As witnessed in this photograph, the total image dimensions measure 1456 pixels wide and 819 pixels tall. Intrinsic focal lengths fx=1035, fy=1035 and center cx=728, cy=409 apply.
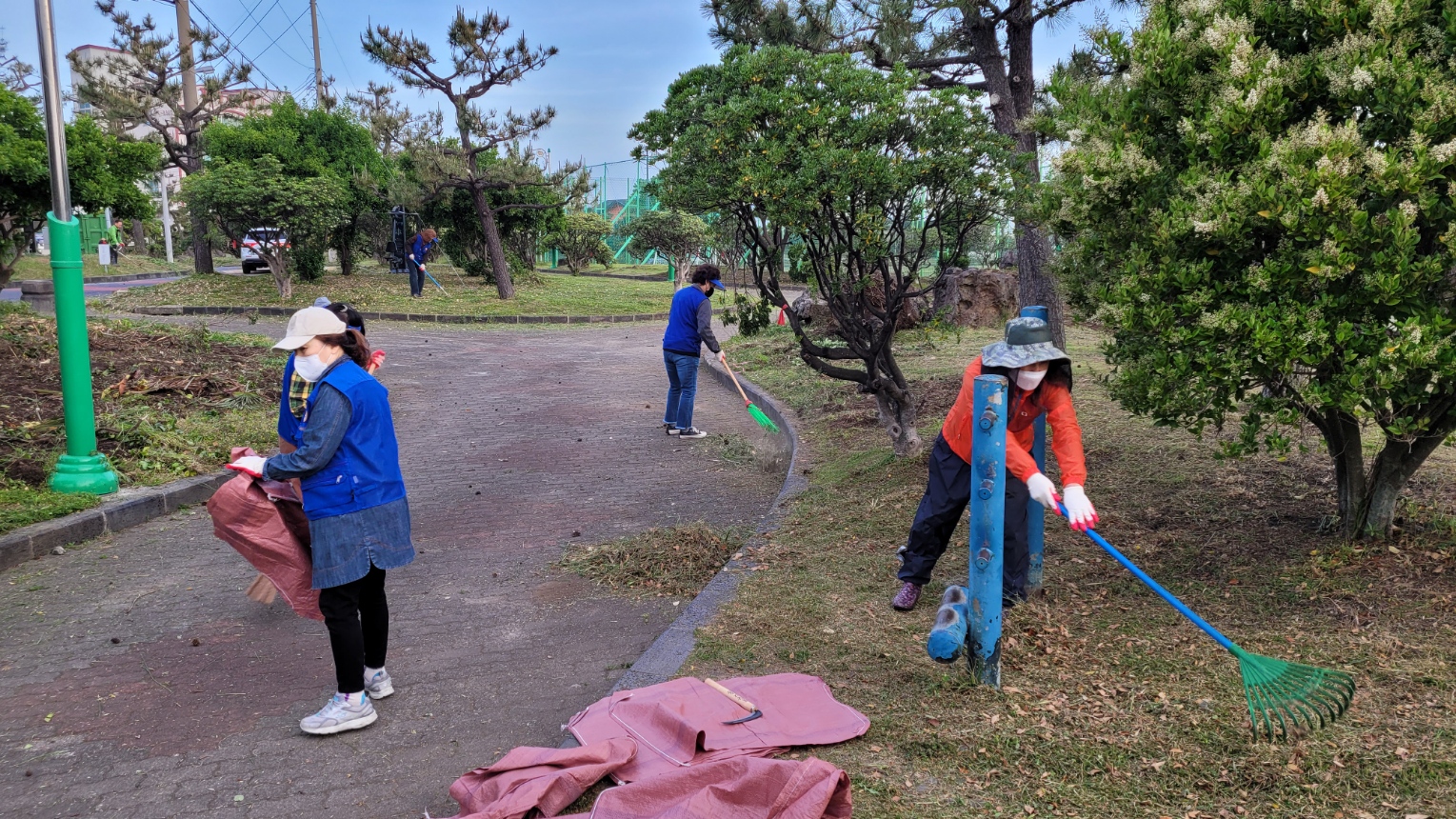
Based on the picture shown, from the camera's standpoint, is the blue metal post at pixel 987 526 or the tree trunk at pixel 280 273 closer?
the blue metal post at pixel 987 526

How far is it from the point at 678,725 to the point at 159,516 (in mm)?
4975

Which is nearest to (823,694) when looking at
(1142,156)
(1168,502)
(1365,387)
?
(1365,387)

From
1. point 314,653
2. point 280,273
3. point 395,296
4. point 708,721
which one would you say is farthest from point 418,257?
point 708,721

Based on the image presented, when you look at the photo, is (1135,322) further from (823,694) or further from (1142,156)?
(823,694)

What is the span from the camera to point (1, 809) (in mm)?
3242

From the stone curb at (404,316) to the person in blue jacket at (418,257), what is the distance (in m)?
1.86

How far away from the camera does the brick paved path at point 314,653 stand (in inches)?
136

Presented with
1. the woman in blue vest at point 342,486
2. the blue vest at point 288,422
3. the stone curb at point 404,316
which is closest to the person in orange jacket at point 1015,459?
the woman in blue vest at point 342,486

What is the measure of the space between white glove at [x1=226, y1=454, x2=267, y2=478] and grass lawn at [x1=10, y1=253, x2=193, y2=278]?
26739 millimetres

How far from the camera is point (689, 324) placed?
9.45m

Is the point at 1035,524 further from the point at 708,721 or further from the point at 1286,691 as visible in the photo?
the point at 708,721

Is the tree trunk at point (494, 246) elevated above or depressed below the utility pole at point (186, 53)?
below

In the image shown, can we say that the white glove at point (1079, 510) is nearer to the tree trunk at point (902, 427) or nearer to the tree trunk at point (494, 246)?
the tree trunk at point (902, 427)

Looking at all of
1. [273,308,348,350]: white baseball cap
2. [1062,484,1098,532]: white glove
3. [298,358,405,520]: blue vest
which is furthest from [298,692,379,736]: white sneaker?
[1062,484,1098,532]: white glove
